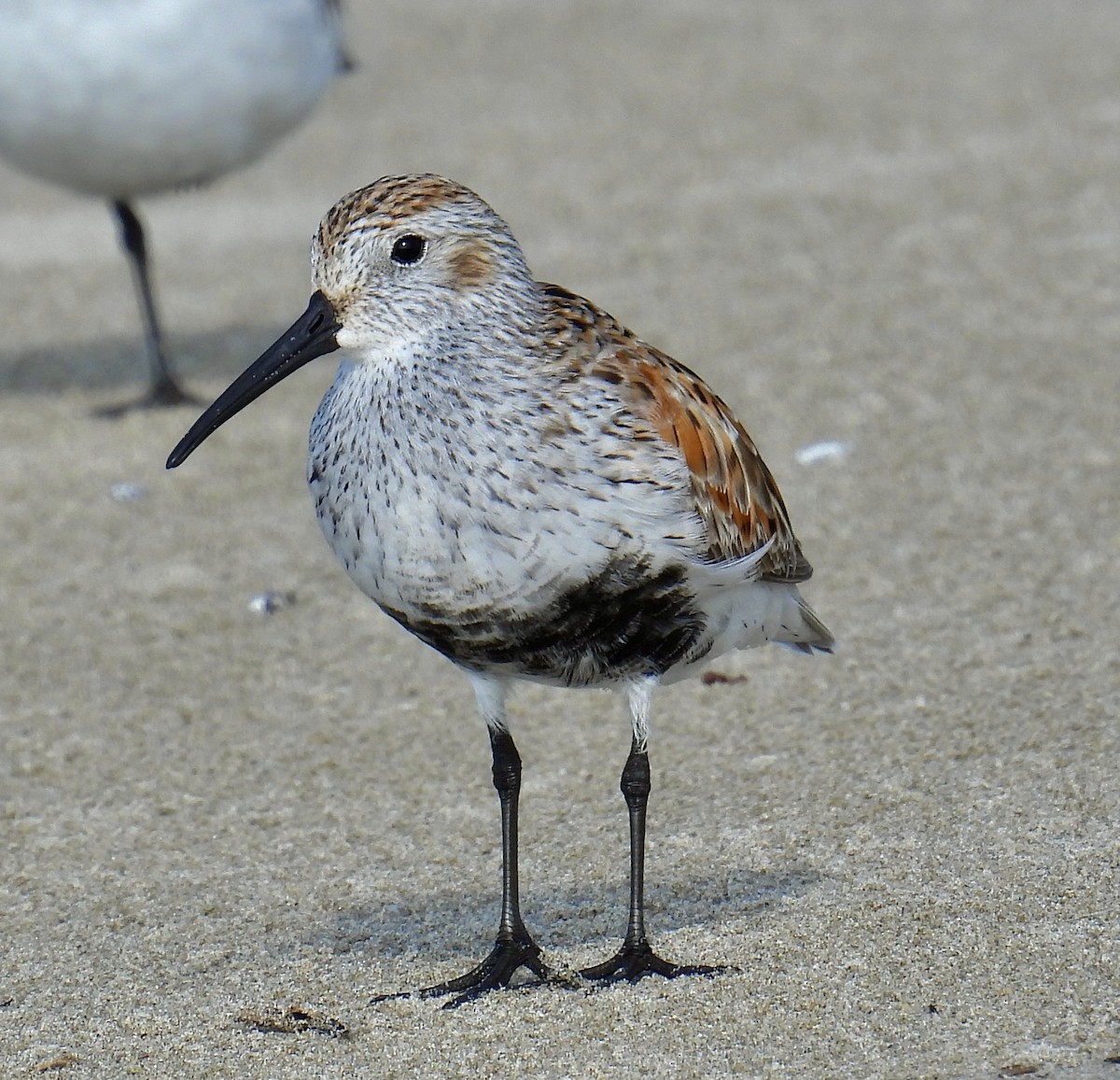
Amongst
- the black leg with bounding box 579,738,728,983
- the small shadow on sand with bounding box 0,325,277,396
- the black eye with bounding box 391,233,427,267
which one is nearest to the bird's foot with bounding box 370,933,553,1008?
the black leg with bounding box 579,738,728,983

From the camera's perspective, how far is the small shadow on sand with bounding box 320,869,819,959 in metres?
4.36

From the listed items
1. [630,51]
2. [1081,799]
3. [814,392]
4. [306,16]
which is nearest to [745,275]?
[814,392]

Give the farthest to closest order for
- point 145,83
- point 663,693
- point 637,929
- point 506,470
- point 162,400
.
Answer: point 162,400 < point 145,83 < point 663,693 < point 637,929 < point 506,470

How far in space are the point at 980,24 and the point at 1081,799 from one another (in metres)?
8.70

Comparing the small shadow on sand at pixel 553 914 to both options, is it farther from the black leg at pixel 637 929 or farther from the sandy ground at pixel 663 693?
the black leg at pixel 637 929

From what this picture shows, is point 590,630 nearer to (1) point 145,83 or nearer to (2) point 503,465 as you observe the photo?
(2) point 503,465

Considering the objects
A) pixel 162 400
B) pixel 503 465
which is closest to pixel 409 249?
pixel 503 465

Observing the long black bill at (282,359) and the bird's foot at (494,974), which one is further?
the bird's foot at (494,974)

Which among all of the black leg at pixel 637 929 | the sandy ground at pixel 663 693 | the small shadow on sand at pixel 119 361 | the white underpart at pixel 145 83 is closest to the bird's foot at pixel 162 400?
the sandy ground at pixel 663 693

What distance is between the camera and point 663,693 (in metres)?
5.59

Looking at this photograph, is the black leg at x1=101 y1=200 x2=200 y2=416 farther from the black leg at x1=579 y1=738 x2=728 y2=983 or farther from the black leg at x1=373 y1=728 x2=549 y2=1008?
the black leg at x1=579 y1=738 x2=728 y2=983

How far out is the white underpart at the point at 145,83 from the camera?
7.77 m

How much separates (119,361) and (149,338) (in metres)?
0.71

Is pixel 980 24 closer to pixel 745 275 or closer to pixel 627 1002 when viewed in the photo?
pixel 745 275
